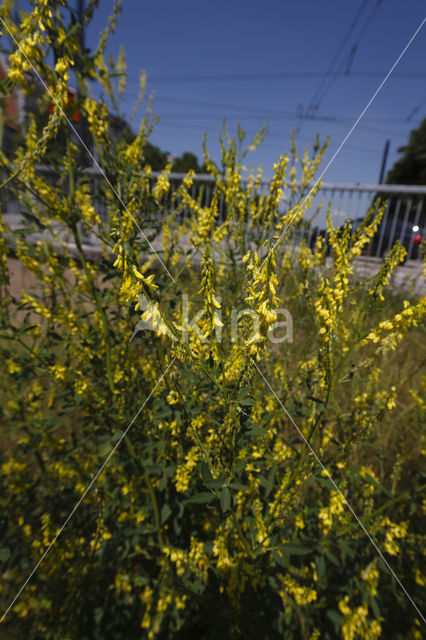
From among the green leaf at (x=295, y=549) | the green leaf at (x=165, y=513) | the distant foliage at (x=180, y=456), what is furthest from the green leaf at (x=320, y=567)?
the green leaf at (x=165, y=513)

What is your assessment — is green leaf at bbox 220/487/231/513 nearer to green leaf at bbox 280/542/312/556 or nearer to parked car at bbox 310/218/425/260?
green leaf at bbox 280/542/312/556

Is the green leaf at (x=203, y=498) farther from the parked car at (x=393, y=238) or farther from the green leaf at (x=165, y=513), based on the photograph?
the parked car at (x=393, y=238)

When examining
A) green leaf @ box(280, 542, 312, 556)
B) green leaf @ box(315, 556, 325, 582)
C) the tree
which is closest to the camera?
green leaf @ box(280, 542, 312, 556)

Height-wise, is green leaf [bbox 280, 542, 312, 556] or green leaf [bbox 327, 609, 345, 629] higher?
green leaf [bbox 280, 542, 312, 556]

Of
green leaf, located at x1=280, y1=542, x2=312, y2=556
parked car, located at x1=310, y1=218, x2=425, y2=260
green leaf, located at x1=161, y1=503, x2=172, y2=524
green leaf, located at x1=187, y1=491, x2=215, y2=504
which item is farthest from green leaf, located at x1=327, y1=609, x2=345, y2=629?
parked car, located at x1=310, y1=218, x2=425, y2=260

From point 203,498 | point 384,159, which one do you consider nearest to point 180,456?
point 203,498

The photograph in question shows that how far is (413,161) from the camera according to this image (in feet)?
103

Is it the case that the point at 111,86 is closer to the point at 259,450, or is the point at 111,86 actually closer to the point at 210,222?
the point at 210,222

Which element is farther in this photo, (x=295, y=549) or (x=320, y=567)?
(x=320, y=567)

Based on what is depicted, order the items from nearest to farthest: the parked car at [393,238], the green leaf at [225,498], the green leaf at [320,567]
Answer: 1. the green leaf at [225,498]
2. the green leaf at [320,567]
3. the parked car at [393,238]

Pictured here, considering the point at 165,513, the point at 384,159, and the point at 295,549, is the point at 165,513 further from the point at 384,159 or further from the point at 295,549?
the point at 384,159

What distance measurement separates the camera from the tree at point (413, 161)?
98.2 feet

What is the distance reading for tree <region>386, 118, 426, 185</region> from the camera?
98.2 ft

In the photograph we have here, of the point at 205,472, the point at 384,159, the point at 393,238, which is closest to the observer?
the point at 205,472
